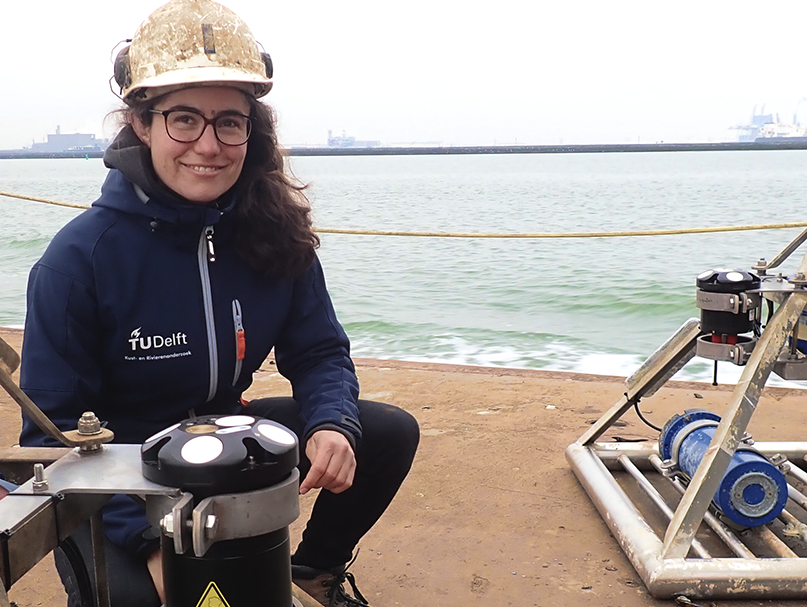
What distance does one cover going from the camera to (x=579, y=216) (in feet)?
65.3

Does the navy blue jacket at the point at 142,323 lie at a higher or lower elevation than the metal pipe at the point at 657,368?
higher

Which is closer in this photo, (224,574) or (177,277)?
(224,574)

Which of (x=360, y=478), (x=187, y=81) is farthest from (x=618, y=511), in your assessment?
(x=187, y=81)

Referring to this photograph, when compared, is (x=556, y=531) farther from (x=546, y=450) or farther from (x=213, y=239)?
(x=213, y=239)

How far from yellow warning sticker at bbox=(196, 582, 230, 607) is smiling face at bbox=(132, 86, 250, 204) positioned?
2.62 feet

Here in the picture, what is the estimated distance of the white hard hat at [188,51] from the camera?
138 centimetres

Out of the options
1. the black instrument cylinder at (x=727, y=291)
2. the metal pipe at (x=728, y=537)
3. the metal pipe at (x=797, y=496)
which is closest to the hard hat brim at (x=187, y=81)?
the black instrument cylinder at (x=727, y=291)

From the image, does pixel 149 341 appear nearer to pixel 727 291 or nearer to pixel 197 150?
pixel 197 150

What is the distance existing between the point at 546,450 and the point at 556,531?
63cm

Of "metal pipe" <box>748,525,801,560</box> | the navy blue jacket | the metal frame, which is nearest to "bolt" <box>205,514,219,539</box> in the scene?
the navy blue jacket

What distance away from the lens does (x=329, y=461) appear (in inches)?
56.2

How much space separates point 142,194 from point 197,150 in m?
0.13

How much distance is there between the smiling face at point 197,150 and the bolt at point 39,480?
2.32ft

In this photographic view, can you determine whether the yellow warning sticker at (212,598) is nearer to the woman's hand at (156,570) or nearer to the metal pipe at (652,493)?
the woman's hand at (156,570)
